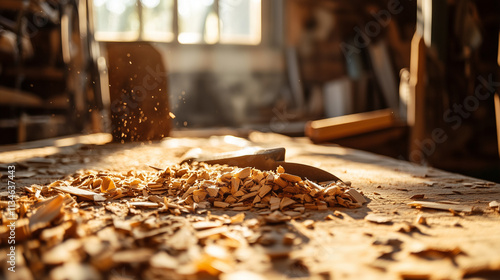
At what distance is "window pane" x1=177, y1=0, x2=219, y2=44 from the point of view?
7.38m

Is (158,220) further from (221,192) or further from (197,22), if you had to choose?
(197,22)

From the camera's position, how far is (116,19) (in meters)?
7.12

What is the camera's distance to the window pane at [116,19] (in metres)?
7.07

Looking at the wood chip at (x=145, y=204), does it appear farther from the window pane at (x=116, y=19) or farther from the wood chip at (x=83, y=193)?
the window pane at (x=116, y=19)

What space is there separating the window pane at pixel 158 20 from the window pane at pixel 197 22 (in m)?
0.22

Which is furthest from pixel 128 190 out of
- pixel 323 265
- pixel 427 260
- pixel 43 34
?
pixel 43 34

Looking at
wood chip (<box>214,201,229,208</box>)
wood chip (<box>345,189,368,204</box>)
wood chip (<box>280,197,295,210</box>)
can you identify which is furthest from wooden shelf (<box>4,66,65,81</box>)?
wood chip (<box>345,189,368,204</box>)

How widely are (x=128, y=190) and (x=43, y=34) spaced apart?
4.27 m

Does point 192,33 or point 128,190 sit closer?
point 128,190

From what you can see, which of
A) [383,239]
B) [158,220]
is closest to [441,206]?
[383,239]

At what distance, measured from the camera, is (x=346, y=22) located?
25.2 ft

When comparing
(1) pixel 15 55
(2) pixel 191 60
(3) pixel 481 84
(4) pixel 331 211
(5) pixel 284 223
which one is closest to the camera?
(5) pixel 284 223

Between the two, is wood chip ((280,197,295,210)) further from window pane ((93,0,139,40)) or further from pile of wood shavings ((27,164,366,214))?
window pane ((93,0,139,40))

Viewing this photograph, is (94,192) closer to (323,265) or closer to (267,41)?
(323,265)
